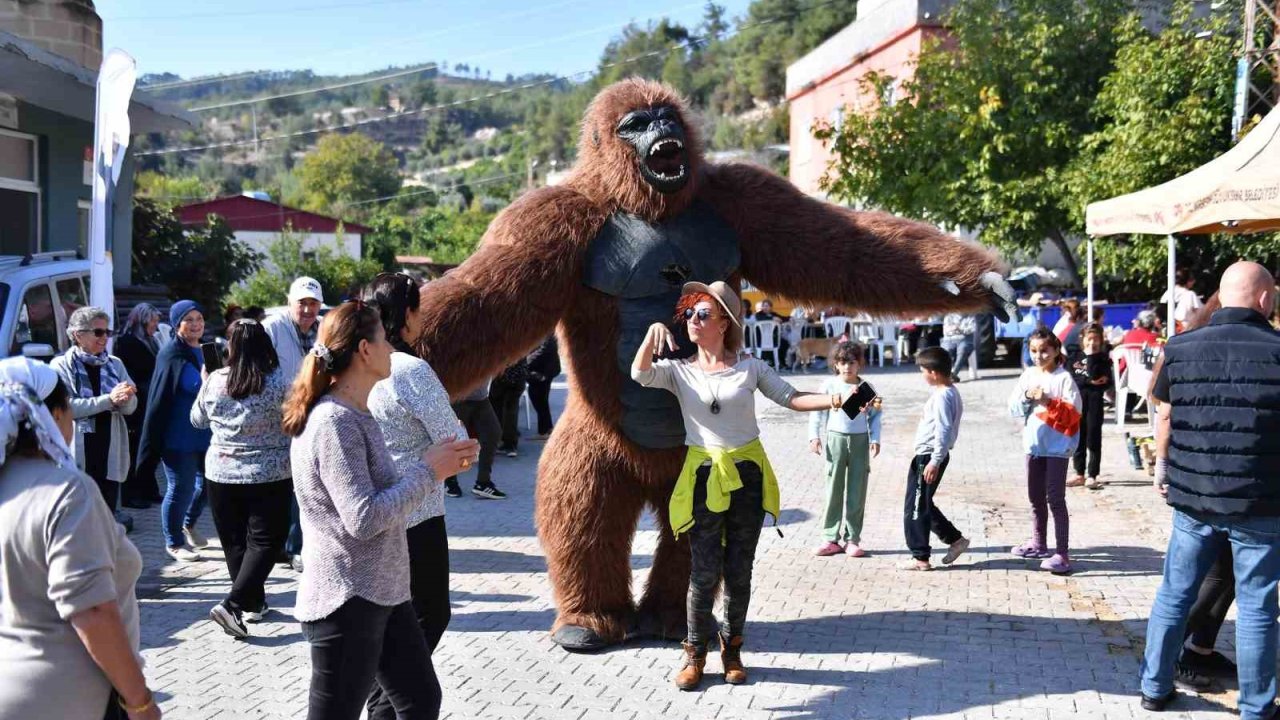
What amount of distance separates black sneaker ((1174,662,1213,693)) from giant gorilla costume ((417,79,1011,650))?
1655mm

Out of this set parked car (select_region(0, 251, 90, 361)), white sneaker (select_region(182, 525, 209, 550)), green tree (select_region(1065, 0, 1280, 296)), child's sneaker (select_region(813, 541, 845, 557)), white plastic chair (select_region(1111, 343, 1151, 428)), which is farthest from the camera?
green tree (select_region(1065, 0, 1280, 296))

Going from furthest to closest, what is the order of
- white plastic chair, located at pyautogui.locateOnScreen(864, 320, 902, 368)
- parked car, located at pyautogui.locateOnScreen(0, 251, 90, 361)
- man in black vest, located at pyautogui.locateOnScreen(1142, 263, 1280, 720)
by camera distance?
white plastic chair, located at pyautogui.locateOnScreen(864, 320, 902, 368)
parked car, located at pyautogui.locateOnScreen(0, 251, 90, 361)
man in black vest, located at pyautogui.locateOnScreen(1142, 263, 1280, 720)

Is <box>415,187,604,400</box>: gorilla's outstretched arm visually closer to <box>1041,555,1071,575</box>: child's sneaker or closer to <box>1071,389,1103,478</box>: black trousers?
<box>1041,555,1071,575</box>: child's sneaker

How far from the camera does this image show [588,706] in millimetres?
4375

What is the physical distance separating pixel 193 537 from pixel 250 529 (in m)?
1.98

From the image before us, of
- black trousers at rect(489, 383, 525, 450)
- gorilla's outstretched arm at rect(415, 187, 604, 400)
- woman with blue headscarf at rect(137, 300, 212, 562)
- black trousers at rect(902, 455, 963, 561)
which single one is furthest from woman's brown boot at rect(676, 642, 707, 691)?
black trousers at rect(489, 383, 525, 450)

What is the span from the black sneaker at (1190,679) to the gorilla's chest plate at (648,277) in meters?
2.24

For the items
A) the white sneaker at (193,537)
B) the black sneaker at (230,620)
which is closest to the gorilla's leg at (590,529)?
the black sneaker at (230,620)

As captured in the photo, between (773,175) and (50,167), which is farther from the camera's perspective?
(50,167)

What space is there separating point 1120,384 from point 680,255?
8.31 m

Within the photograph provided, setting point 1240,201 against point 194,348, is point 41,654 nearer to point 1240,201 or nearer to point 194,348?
point 194,348

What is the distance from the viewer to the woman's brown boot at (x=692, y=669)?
4.52 meters

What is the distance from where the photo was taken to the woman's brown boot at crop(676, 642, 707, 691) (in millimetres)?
4520

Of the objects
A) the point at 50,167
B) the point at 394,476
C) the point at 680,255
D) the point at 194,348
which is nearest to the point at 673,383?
the point at 680,255
